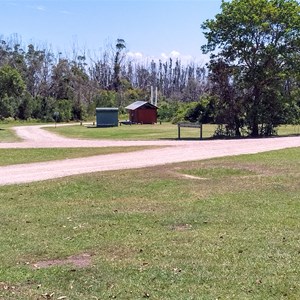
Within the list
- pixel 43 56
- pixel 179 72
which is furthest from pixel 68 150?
pixel 179 72

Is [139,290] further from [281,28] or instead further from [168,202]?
[281,28]

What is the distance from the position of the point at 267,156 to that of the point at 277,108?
15564 mm

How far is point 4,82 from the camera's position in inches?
2206

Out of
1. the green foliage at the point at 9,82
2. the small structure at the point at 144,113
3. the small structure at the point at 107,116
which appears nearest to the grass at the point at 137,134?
the small structure at the point at 107,116

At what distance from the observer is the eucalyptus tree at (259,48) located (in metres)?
32.9

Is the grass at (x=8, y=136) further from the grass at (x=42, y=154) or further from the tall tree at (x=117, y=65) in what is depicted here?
the tall tree at (x=117, y=65)

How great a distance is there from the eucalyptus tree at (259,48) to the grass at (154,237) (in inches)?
812

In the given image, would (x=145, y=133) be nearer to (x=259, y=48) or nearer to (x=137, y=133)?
(x=137, y=133)

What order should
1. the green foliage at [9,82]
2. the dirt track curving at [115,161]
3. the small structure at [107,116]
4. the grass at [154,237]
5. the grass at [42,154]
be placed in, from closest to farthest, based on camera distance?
the grass at [154,237] → the dirt track curving at [115,161] → the grass at [42,154] → the green foliage at [9,82] → the small structure at [107,116]

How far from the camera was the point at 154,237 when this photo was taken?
757cm

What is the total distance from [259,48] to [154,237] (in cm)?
2785

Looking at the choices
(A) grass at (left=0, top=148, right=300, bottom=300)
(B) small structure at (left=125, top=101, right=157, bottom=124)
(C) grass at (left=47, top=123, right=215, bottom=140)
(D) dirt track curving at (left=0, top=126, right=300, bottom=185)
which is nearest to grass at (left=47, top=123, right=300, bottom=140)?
(C) grass at (left=47, top=123, right=215, bottom=140)

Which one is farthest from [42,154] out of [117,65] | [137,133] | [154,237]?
[117,65]

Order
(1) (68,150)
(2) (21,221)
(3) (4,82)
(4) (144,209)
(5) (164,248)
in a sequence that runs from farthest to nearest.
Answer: (3) (4,82), (1) (68,150), (4) (144,209), (2) (21,221), (5) (164,248)
